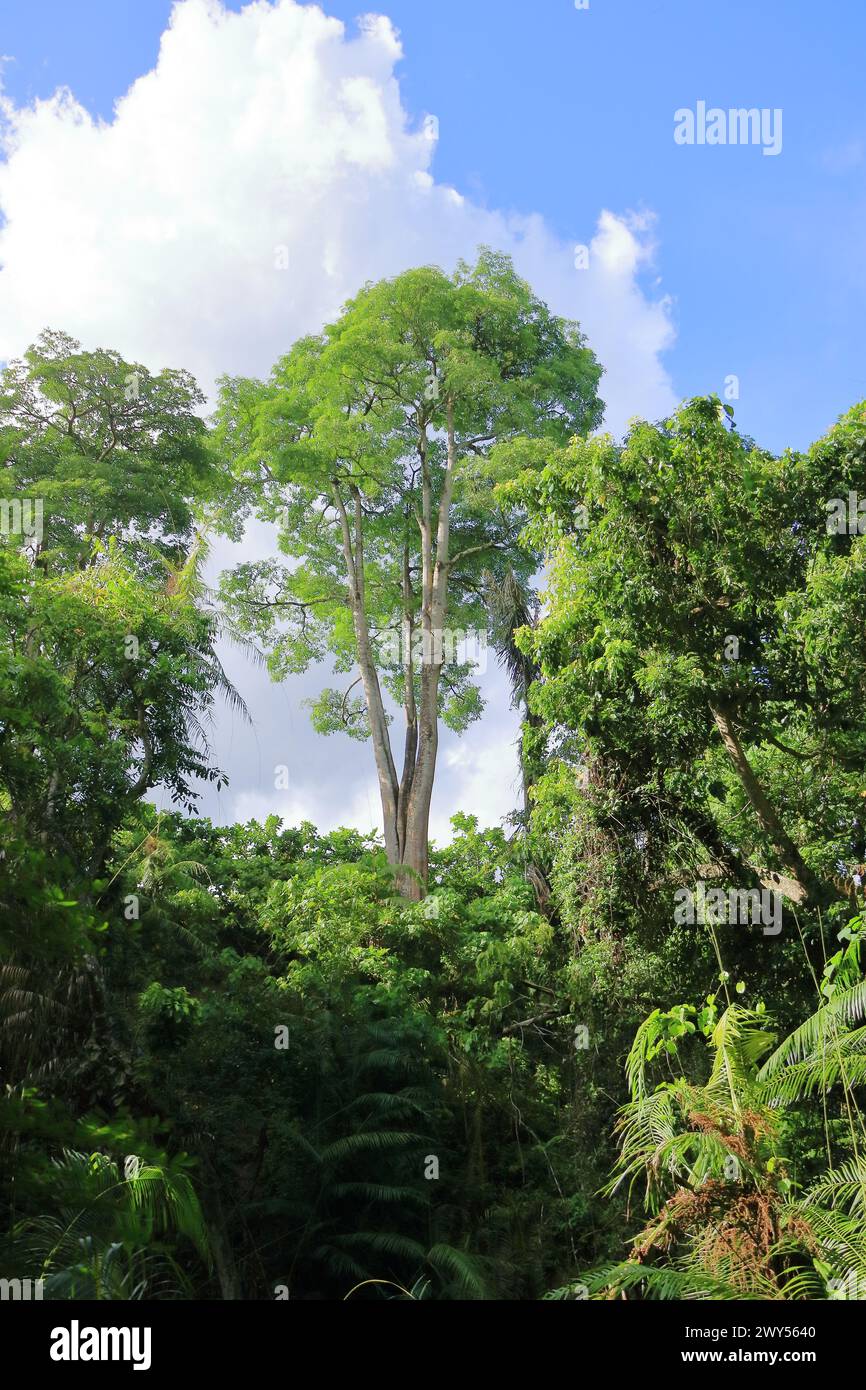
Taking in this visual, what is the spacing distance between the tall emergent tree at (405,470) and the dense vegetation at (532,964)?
17.6 feet

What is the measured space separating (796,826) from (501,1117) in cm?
458

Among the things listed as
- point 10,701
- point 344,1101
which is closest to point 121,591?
point 10,701

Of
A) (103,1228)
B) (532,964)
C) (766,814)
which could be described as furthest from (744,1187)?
(532,964)

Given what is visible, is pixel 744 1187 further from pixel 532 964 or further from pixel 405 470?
pixel 405 470

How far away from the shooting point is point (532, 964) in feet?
48.5

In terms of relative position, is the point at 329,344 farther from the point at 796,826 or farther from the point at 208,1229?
the point at 208,1229

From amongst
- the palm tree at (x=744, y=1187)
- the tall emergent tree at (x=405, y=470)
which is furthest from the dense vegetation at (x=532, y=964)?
the tall emergent tree at (x=405, y=470)

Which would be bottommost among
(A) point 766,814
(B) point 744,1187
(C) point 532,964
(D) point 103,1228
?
(D) point 103,1228

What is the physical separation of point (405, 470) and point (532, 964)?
10621mm

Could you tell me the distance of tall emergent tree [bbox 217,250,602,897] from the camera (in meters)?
20.1

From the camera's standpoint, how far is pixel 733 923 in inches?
476

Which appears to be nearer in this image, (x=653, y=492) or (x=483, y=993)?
(x=653, y=492)

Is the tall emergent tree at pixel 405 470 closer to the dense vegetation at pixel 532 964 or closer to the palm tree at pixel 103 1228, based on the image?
the dense vegetation at pixel 532 964
